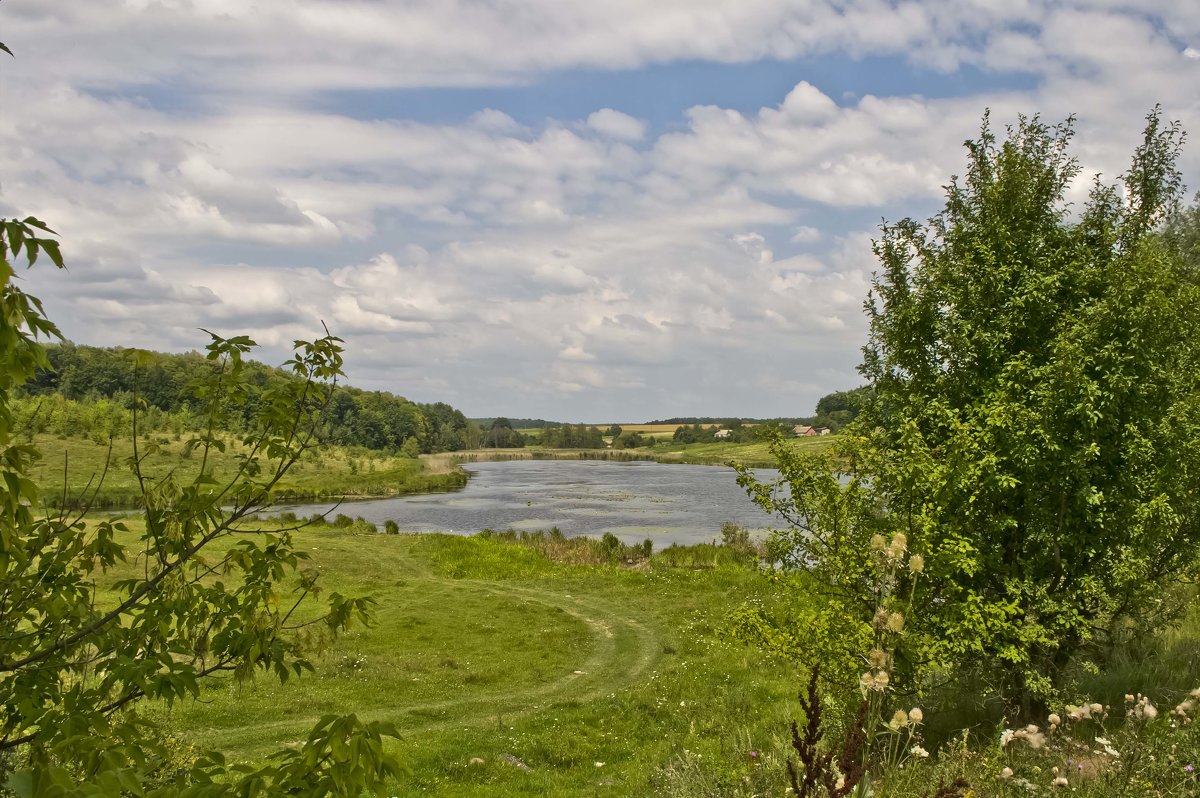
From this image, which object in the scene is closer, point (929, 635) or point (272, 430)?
point (272, 430)

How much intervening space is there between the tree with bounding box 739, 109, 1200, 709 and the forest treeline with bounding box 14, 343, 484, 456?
6.33m

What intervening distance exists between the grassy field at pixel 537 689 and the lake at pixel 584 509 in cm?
1907

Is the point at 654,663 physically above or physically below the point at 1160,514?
below

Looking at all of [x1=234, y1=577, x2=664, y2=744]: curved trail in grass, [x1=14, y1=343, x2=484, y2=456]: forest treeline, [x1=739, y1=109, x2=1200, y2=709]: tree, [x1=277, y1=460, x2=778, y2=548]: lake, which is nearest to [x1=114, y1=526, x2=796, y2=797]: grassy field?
[x1=234, y1=577, x2=664, y2=744]: curved trail in grass

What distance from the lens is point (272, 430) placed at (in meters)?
5.17

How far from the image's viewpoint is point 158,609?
4.60 metres

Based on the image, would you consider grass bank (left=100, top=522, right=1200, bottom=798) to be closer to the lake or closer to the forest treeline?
the forest treeline

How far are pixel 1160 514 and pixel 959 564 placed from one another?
8.64 feet

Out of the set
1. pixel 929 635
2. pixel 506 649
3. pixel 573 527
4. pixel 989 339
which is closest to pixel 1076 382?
pixel 989 339

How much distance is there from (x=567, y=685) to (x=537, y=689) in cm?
71

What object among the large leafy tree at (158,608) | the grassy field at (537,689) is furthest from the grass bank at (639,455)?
the large leafy tree at (158,608)

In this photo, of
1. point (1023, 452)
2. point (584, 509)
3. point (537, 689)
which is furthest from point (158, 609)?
point (584, 509)

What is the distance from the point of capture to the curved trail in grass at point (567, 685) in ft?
48.2

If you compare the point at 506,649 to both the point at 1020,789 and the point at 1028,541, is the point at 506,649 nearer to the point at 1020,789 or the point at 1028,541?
the point at 1028,541
